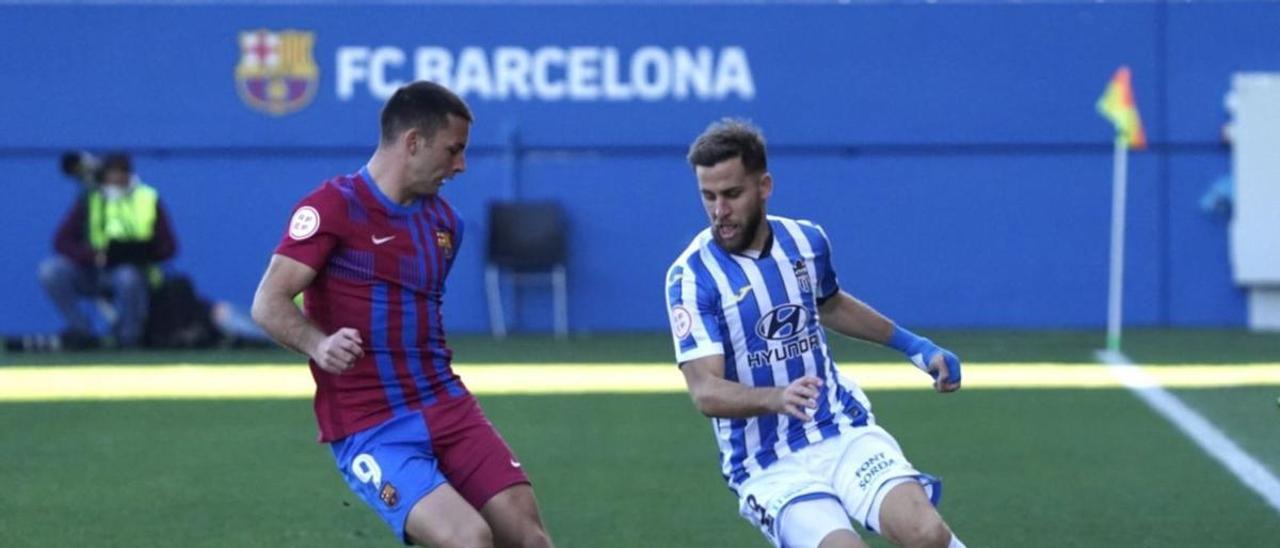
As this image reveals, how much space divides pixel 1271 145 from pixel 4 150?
10076mm

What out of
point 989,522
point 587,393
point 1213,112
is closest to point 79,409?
point 587,393

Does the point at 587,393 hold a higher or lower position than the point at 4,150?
lower

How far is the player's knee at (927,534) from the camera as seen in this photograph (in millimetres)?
5637

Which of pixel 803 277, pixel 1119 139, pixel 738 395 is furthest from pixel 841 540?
pixel 1119 139

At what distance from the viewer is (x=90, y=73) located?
17.1m

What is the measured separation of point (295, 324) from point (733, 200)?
47.9 inches

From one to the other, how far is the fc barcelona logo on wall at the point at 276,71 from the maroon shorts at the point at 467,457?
11.5 meters

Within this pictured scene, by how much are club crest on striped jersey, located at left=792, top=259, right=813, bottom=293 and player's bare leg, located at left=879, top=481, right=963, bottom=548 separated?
2.03ft

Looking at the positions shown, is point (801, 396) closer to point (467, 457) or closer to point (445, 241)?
point (467, 457)

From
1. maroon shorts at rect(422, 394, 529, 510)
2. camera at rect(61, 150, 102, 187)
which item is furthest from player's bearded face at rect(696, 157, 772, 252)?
camera at rect(61, 150, 102, 187)

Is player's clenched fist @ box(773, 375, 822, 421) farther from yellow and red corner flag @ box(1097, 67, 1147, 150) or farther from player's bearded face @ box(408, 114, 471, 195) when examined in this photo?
yellow and red corner flag @ box(1097, 67, 1147, 150)

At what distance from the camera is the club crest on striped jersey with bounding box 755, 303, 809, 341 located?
590cm

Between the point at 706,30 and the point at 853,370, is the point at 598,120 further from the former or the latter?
the point at 853,370

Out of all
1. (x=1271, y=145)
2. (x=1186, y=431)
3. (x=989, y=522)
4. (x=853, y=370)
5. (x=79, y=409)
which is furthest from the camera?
(x=1271, y=145)
